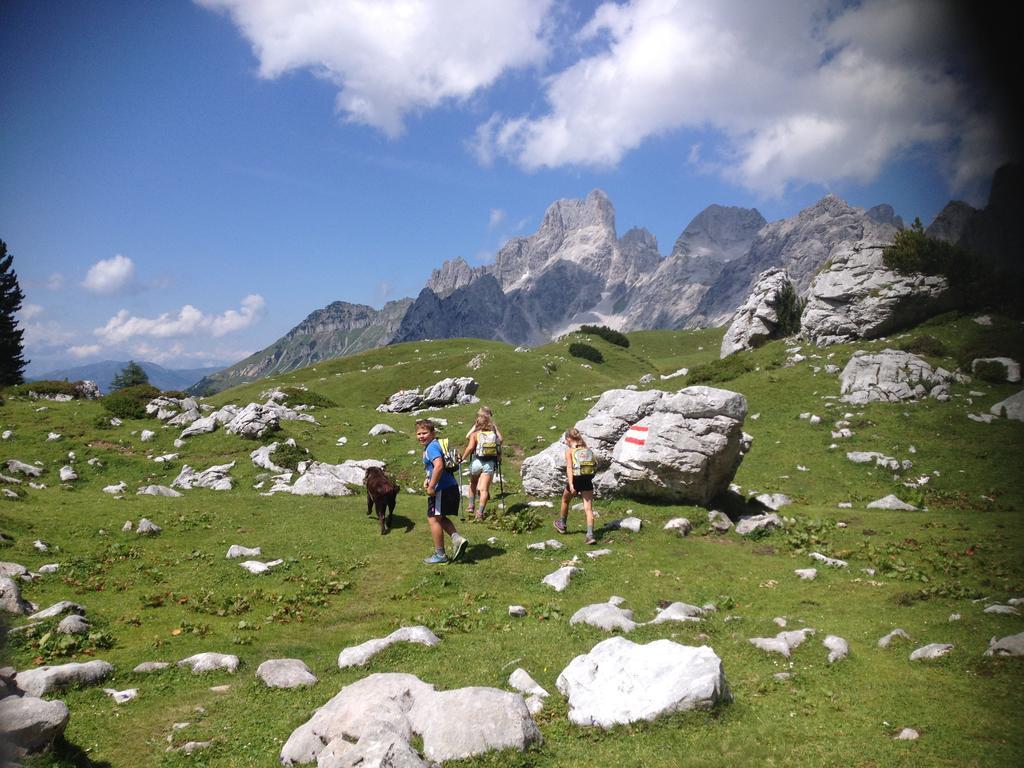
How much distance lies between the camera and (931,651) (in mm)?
9750

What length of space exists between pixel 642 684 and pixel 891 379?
34962 millimetres

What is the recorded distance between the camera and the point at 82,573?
14641 mm

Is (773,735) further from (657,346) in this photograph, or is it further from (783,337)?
(657,346)

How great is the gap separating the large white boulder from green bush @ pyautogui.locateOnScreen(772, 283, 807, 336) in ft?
196

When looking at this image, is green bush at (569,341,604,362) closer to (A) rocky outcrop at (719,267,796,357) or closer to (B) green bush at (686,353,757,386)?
(A) rocky outcrop at (719,267,796,357)

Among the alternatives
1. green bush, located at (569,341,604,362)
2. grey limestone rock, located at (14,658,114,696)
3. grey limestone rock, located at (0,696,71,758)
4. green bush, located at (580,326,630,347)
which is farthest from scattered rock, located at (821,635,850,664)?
green bush, located at (580,326,630,347)

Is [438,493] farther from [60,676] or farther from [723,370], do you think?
[723,370]

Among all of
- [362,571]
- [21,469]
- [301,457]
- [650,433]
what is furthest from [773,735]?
[21,469]

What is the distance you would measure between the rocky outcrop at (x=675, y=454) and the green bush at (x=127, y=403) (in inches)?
1222

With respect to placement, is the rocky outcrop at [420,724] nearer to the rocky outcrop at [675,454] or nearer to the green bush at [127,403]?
the rocky outcrop at [675,454]

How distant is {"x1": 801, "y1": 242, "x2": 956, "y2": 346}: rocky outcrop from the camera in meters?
43.2

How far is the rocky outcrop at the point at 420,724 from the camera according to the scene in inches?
275

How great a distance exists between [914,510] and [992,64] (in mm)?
23728

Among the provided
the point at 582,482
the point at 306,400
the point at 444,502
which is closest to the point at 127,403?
the point at 306,400
